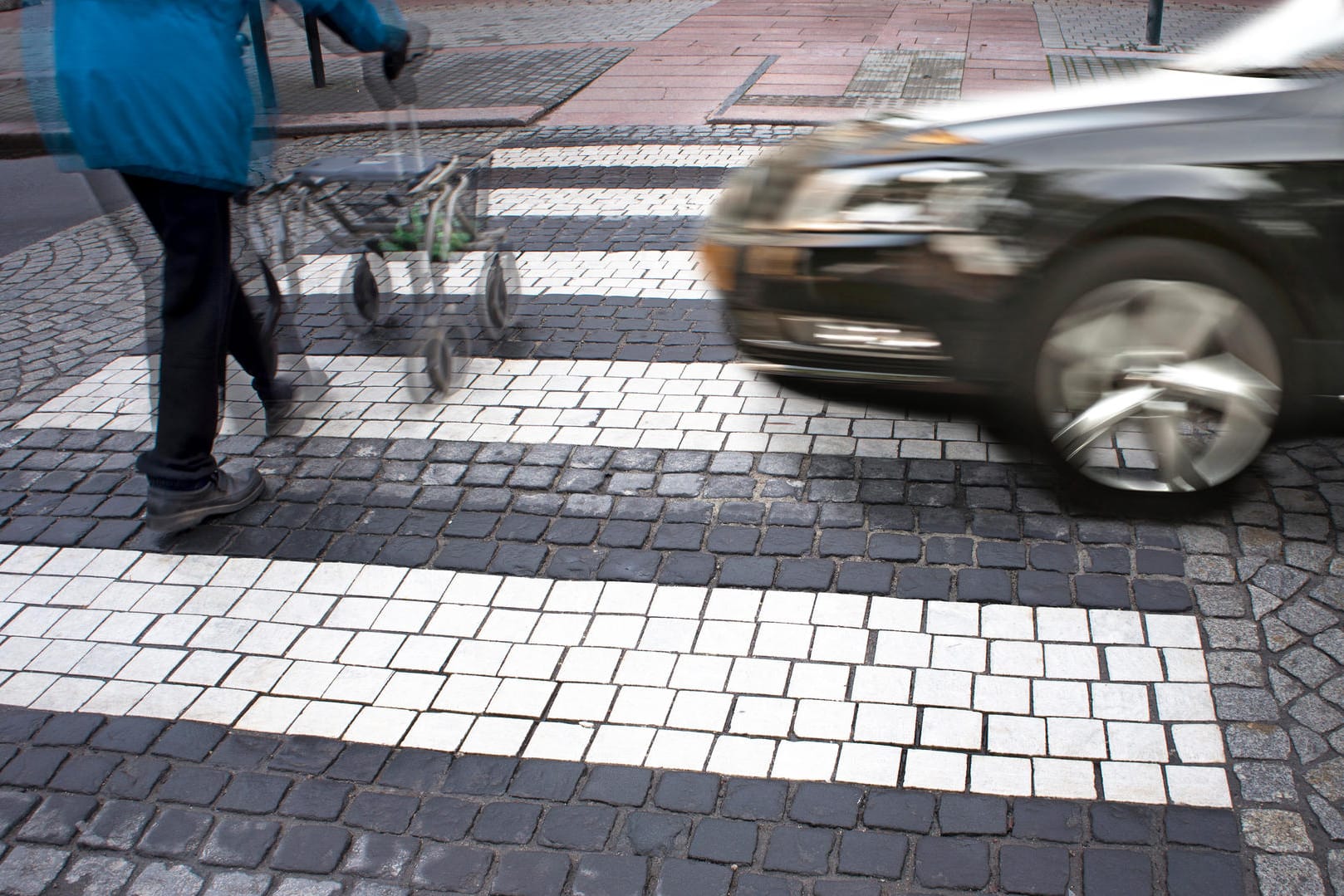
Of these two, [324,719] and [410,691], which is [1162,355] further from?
[324,719]

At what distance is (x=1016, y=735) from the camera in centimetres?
296

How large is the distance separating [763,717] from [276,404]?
2.84m

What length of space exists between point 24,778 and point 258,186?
2.45 m

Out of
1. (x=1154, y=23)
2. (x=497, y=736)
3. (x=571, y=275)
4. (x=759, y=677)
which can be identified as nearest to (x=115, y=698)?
(x=497, y=736)

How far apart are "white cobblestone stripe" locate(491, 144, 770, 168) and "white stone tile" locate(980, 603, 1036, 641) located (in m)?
5.51

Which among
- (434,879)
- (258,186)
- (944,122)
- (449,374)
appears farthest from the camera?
(449,374)

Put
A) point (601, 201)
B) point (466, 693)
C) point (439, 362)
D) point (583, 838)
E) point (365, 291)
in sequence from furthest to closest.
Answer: point (601, 201) → point (365, 291) → point (439, 362) → point (466, 693) → point (583, 838)

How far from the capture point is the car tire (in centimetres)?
361

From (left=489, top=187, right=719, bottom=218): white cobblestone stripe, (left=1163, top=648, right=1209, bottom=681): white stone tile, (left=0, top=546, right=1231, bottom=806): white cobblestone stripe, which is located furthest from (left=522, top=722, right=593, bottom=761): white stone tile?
(left=489, top=187, right=719, bottom=218): white cobblestone stripe

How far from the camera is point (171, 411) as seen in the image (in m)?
4.07

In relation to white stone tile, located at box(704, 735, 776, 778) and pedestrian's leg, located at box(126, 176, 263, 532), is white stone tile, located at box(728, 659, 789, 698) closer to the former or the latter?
white stone tile, located at box(704, 735, 776, 778)

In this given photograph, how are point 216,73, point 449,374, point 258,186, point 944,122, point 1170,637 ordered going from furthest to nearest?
point 449,374 < point 258,186 < point 944,122 < point 216,73 < point 1170,637

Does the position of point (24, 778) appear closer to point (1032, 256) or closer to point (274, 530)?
point (274, 530)

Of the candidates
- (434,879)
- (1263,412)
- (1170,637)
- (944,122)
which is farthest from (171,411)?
(1263,412)
